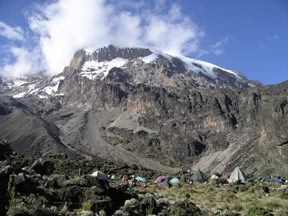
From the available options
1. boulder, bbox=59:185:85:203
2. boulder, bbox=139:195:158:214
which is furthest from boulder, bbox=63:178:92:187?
boulder, bbox=139:195:158:214

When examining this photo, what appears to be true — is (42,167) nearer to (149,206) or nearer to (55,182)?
(55,182)

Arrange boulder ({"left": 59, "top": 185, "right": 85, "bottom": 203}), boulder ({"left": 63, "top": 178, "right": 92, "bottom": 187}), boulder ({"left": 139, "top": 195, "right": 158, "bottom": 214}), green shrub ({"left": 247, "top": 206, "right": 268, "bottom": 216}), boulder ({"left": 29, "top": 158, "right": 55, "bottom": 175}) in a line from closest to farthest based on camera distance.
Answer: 1. boulder ({"left": 139, "top": 195, "right": 158, "bottom": 214})
2. boulder ({"left": 59, "top": 185, "right": 85, "bottom": 203})
3. green shrub ({"left": 247, "top": 206, "right": 268, "bottom": 216})
4. boulder ({"left": 63, "top": 178, "right": 92, "bottom": 187})
5. boulder ({"left": 29, "top": 158, "right": 55, "bottom": 175})

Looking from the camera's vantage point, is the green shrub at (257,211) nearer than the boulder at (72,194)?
No

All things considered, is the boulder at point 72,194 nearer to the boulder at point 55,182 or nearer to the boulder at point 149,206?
the boulder at point 55,182

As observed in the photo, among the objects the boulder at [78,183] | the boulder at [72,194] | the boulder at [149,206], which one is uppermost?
the boulder at [78,183]

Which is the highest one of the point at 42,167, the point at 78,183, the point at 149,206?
the point at 42,167

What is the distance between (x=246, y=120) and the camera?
183 meters

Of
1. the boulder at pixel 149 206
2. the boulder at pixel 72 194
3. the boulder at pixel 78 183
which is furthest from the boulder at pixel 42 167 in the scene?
the boulder at pixel 149 206

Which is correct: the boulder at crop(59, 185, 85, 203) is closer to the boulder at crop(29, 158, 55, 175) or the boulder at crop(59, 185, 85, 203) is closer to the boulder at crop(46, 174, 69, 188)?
the boulder at crop(46, 174, 69, 188)

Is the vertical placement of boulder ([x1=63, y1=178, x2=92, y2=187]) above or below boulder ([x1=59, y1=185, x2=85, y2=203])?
above

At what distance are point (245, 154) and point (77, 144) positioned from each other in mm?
129273

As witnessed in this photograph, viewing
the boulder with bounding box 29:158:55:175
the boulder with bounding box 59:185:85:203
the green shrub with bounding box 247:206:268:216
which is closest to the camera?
the boulder with bounding box 59:185:85:203

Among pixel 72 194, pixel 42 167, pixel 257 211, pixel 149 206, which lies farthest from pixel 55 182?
pixel 257 211

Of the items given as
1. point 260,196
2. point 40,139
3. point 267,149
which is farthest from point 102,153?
point 260,196
